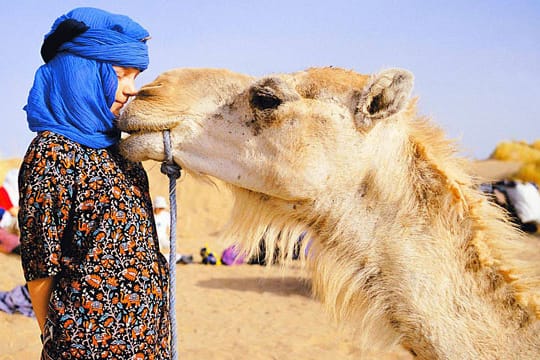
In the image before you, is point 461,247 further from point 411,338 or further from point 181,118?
point 181,118

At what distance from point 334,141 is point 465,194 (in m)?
0.62

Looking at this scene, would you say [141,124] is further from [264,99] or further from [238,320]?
[238,320]

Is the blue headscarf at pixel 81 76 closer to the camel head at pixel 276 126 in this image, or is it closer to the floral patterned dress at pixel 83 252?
the floral patterned dress at pixel 83 252

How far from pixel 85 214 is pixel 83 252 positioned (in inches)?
5.5

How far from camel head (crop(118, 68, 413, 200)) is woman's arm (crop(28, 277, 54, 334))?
687 mm

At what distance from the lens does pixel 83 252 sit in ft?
6.85

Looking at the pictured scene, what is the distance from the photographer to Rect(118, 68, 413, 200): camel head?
2.48 m

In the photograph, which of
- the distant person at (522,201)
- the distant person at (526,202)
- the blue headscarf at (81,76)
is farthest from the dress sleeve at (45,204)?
the distant person at (526,202)

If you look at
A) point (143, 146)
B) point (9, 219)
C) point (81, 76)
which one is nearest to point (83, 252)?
point (143, 146)

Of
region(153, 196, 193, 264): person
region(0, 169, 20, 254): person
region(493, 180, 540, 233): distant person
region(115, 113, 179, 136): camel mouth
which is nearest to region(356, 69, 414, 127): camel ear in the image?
region(115, 113, 179, 136): camel mouth

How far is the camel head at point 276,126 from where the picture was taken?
2482 mm

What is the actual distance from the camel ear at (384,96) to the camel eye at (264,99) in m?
0.37

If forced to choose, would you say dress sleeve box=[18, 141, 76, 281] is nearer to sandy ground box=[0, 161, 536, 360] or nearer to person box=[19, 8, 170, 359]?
person box=[19, 8, 170, 359]

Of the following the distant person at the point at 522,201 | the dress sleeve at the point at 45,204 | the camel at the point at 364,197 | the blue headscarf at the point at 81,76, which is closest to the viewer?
the dress sleeve at the point at 45,204
